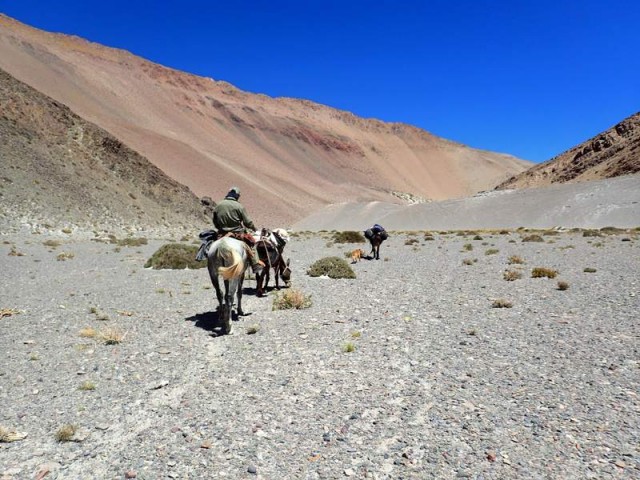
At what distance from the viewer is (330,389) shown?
5.81 meters

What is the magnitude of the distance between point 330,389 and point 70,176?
47297mm

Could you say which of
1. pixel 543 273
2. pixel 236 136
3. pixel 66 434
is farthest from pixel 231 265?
pixel 236 136

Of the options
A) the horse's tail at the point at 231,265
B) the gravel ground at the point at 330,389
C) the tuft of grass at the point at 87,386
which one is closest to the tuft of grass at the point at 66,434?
the gravel ground at the point at 330,389

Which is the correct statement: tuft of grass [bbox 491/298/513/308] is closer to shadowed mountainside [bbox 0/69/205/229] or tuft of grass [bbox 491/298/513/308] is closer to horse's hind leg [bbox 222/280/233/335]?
horse's hind leg [bbox 222/280/233/335]

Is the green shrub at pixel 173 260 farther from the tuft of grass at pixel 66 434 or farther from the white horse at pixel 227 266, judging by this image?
the tuft of grass at pixel 66 434

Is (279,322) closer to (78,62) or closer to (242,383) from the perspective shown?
(242,383)

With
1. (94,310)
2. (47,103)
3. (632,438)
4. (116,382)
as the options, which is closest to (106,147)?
(47,103)

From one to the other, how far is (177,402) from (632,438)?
4.92 m

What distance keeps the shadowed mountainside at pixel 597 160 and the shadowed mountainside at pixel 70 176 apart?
224ft

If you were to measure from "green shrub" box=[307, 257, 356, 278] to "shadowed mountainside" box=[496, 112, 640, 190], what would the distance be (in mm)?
73679

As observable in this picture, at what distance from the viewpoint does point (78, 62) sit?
10575 cm

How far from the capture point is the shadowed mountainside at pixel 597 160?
76.6m

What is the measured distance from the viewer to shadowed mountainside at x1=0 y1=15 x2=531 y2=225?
3406 inches

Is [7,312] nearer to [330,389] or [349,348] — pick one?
[349,348]
